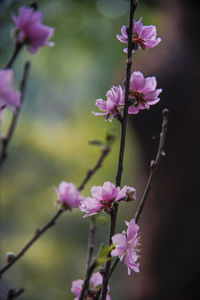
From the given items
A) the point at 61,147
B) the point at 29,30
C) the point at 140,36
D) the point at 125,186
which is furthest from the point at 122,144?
the point at 61,147

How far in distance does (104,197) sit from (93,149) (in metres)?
3.65

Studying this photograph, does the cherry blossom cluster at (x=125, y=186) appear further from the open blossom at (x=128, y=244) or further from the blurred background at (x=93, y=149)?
the blurred background at (x=93, y=149)

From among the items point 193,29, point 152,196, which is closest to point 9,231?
point 152,196

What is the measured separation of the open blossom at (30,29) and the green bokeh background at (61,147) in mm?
2719

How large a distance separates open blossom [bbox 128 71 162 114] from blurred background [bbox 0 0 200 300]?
3.03 feet

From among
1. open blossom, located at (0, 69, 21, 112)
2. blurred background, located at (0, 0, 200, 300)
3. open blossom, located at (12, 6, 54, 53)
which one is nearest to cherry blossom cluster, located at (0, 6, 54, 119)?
open blossom, located at (12, 6, 54, 53)

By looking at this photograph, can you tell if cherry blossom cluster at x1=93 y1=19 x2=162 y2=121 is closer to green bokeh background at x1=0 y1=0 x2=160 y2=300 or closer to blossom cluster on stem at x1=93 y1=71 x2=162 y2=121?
blossom cluster on stem at x1=93 y1=71 x2=162 y2=121

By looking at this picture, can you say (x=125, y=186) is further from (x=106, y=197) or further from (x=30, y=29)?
(x=30, y=29)

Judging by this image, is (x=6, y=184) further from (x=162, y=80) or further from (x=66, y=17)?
(x=162, y=80)

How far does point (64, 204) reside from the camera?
656 mm

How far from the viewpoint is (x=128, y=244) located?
45 cm

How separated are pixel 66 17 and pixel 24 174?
170cm

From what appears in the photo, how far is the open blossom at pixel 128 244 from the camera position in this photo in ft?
1.40

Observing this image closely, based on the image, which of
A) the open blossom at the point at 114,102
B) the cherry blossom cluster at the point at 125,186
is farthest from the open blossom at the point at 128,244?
the open blossom at the point at 114,102
